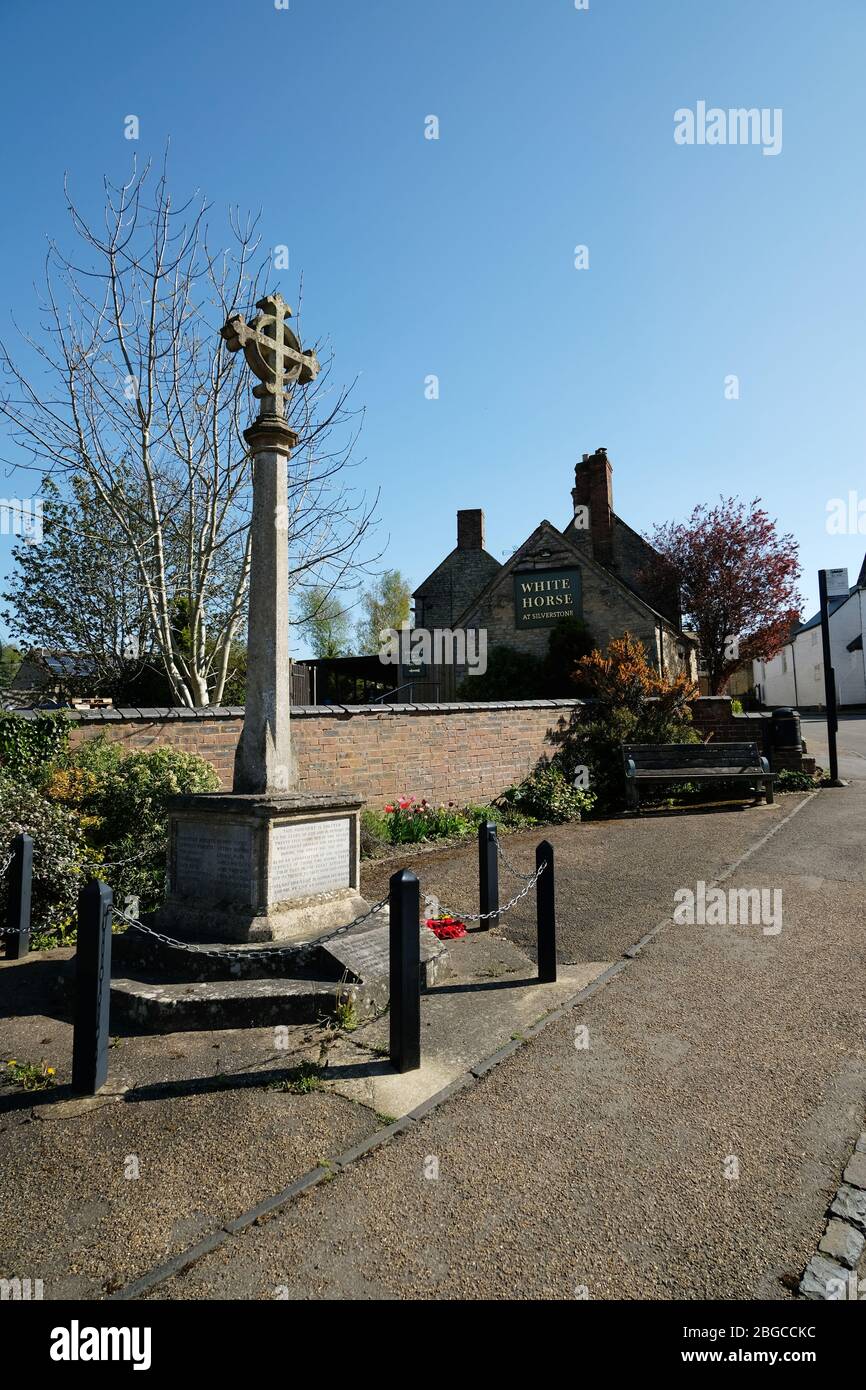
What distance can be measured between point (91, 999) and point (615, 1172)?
8.66ft

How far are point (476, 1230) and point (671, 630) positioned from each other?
20.5 m

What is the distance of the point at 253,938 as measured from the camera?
498 cm

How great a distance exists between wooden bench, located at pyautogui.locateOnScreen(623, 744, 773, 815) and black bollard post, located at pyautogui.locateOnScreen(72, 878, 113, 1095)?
1062 cm

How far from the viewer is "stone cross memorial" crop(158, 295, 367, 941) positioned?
5133 millimetres

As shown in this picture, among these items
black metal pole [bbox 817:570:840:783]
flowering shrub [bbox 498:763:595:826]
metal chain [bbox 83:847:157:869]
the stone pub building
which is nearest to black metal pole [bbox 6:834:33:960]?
metal chain [bbox 83:847:157:869]

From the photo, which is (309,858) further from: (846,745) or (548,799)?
(846,745)

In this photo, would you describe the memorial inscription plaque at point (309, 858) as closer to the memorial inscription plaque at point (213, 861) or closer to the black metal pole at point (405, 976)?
the memorial inscription plaque at point (213, 861)

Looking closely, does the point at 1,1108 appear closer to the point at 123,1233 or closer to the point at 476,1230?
the point at 123,1233

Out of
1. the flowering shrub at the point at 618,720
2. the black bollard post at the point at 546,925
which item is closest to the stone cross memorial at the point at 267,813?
the black bollard post at the point at 546,925

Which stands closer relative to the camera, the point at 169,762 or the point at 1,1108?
the point at 1,1108

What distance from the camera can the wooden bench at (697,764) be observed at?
13000 millimetres

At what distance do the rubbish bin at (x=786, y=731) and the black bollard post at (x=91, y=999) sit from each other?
578 inches
